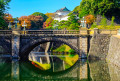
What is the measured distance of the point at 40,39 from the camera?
1399 inches

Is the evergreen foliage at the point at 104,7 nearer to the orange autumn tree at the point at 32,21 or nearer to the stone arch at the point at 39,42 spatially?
the stone arch at the point at 39,42

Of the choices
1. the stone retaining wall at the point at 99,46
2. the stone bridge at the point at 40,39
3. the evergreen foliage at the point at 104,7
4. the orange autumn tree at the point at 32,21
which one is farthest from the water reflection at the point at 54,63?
the orange autumn tree at the point at 32,21

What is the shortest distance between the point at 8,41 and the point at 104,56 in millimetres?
16130

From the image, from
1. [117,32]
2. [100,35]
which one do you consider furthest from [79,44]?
[117,32]

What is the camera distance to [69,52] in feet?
171

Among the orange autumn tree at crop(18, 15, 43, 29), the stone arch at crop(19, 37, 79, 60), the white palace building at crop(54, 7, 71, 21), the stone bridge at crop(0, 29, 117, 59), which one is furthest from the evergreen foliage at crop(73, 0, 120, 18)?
the white palace building at crop(54, 7, 71, 21)

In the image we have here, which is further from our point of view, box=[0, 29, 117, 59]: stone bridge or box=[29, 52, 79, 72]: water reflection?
box=[0, 29, 117, 59]: stone bridge

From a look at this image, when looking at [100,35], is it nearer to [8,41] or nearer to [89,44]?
[89,44]

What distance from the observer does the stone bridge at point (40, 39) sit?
112 ft

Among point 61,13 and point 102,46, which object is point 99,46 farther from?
point 61,13

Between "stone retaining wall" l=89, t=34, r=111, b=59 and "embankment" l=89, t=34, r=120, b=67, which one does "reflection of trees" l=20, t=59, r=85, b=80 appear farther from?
"stone retaining wall" l=89, t=34, r=111, b=59

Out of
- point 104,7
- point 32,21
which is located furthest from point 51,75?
point 32,21

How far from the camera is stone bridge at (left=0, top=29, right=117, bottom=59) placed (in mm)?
34250

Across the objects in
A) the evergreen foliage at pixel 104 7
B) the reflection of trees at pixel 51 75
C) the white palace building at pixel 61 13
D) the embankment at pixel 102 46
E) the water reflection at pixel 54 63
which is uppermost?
the white palace building at pixel 61 13
